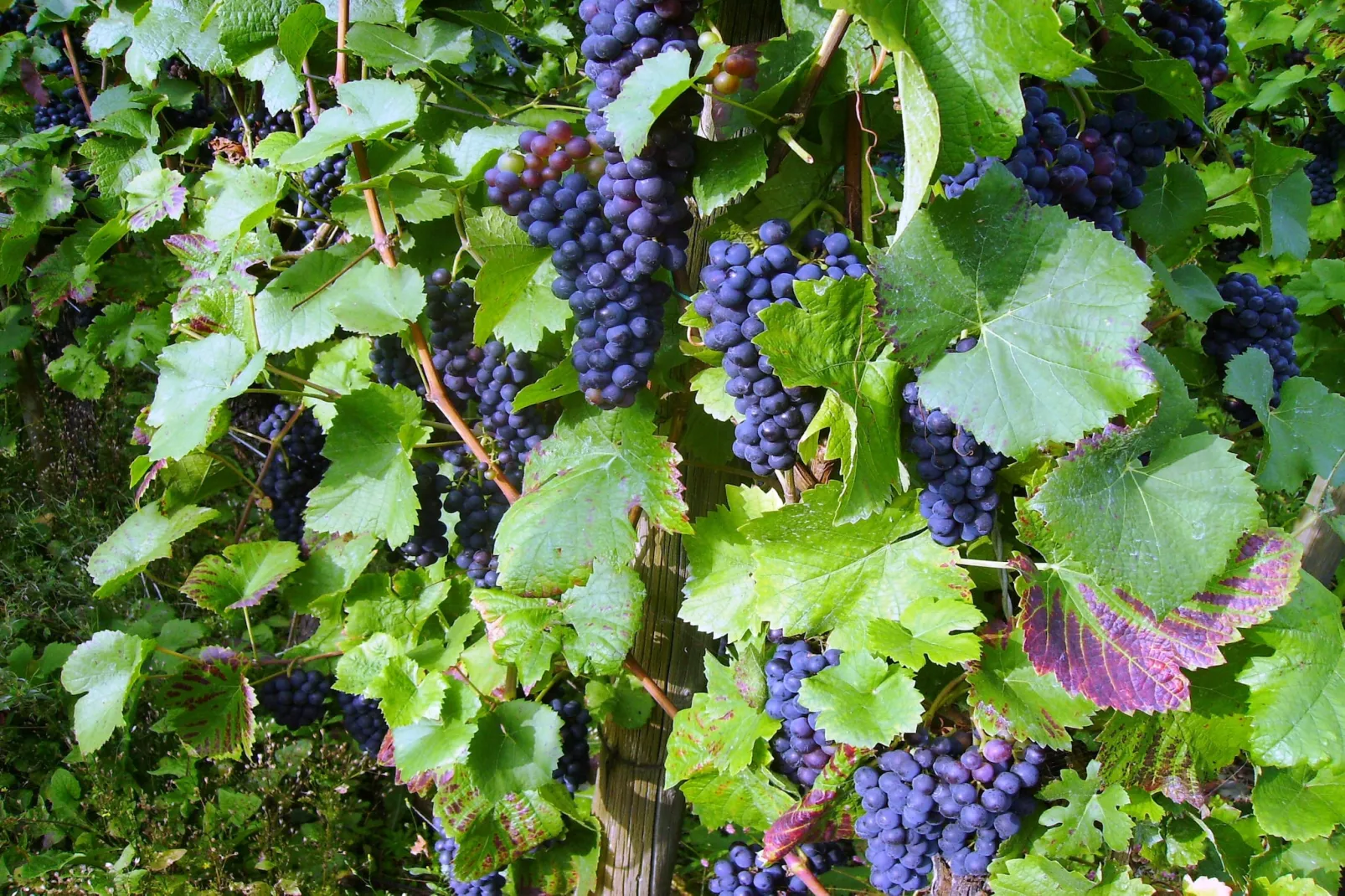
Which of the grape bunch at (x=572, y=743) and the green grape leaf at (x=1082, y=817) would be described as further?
the grape bunch at (x=572, y=743)

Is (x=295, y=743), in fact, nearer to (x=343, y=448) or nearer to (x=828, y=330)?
(x=343, y=448)

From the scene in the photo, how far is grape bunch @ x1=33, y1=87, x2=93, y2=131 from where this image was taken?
269 cm

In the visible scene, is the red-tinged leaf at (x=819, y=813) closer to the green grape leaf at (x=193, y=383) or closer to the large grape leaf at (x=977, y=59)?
the large grape leaf at (x=977, y=59)

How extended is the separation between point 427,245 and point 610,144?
0.57m

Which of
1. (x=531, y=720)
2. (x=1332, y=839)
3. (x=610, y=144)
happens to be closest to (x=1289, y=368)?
(x=1332, y=839)

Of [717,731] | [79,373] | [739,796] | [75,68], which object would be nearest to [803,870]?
[739,796]

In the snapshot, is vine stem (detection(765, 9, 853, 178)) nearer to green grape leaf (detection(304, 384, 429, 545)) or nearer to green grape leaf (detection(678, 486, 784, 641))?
green grape leaf (detection(678, 486, 784, 641))

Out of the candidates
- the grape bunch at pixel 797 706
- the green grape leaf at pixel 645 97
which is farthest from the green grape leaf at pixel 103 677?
the green grape leaf at pixel 645 97

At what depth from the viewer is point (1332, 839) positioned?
1320mm

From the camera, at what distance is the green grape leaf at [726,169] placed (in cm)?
97

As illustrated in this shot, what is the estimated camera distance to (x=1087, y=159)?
958mm

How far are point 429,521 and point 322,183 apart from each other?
28.4 inches

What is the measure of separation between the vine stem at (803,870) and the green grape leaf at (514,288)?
83 cm

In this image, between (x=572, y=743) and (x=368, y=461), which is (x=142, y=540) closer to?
(x=368, y=461)
